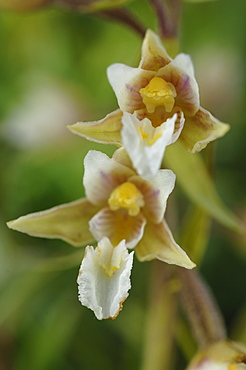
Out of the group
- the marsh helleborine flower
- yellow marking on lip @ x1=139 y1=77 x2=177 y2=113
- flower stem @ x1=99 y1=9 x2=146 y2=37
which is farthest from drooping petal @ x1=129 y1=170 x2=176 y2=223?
flower stem @ x1=99 y1=9 x2=146 y2=37

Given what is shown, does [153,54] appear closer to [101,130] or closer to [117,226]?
[101,130]

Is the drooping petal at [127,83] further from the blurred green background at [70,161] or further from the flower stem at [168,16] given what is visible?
the blurred green background at [70,161]

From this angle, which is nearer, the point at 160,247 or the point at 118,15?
the point at 160,247

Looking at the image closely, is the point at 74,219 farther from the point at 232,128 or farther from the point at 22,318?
the point at 232,128

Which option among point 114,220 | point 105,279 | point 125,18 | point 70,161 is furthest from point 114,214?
point 70,161

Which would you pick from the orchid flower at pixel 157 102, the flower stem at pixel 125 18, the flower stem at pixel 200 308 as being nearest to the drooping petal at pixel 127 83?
the orchid flower at pixel 157 102
